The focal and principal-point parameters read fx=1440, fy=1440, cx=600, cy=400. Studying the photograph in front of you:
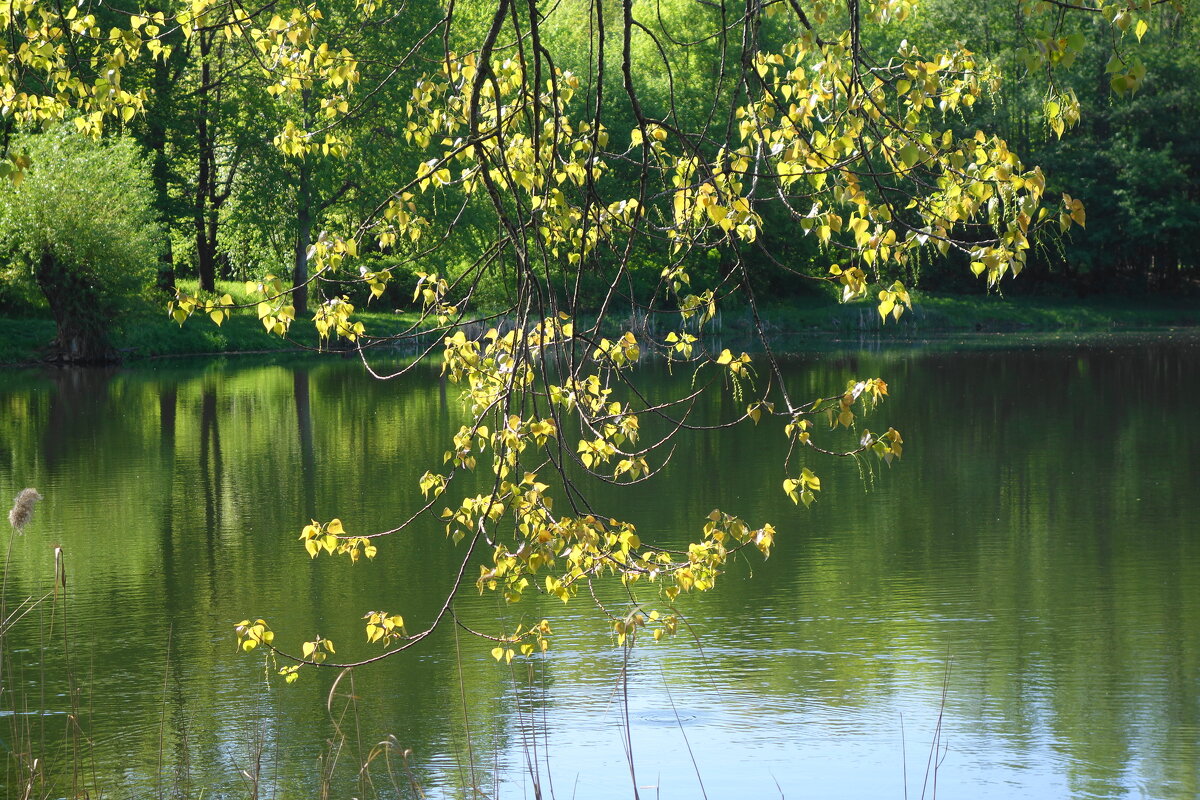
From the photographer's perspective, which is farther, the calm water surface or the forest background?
the forest background

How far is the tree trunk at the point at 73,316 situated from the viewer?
3184cm

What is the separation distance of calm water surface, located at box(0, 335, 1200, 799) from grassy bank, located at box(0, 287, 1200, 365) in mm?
17636

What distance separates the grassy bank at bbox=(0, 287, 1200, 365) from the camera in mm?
36500

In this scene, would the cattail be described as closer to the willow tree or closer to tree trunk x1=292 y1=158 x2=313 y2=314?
the willow tree

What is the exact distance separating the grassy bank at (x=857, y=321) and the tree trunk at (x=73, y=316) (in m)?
1.44

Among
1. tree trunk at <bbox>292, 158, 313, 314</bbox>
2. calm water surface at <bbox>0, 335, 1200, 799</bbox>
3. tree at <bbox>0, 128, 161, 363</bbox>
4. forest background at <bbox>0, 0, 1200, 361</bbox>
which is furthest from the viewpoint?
tree trunk at <bbox>292, 158, 313, 314</bbox>

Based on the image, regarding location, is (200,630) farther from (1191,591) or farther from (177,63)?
(177,63)

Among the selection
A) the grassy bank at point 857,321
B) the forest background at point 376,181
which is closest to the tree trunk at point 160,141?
the forest background at point 376,181

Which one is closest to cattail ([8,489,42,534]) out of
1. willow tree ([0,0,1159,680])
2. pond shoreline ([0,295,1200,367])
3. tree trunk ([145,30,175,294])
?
willow tree ([0,0,1159,680])

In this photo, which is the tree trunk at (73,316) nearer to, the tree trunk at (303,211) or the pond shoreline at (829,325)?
the pond shoreline at (829,325)

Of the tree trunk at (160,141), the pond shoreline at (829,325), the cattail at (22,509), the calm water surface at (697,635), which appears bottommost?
the calm water surface at (697,635)

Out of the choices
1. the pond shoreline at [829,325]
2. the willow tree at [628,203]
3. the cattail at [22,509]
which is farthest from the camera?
the pond shoreline at [829,325]

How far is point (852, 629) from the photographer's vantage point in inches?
364

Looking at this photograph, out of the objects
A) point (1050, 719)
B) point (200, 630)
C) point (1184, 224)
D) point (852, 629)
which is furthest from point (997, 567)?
point (1184, 224)
